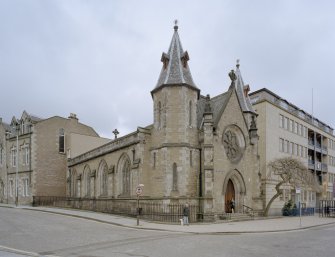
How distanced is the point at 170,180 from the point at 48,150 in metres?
21.8

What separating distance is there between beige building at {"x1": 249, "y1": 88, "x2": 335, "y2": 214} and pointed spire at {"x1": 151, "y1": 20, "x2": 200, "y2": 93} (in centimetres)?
1495

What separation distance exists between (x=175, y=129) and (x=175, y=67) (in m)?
5.39

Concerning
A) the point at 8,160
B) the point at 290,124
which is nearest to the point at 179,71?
the point at 290,124

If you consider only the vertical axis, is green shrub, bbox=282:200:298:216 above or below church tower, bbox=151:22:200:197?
below

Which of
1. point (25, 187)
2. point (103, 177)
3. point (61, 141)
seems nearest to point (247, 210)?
point (103, 177)

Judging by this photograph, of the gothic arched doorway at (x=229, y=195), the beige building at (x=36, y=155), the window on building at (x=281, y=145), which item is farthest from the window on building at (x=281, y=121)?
the beige building at (x=36, y=155)

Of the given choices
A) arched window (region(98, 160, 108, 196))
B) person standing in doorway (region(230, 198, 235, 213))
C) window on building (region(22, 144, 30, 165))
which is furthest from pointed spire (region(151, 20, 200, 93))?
window on building (region(22, 144, 30, 165))

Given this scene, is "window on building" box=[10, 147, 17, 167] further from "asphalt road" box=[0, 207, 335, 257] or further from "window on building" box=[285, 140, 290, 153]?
"window on building" box=[285, 140, 290, 153]

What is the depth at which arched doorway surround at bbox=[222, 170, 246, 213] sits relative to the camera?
1224 inches

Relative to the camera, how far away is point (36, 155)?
1670 inches

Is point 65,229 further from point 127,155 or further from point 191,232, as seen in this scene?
point 127,155

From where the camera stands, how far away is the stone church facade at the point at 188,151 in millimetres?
27656

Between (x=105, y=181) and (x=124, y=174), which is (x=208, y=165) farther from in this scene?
(x=105, y=181)

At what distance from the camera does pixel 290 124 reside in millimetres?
47469
